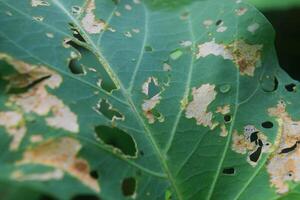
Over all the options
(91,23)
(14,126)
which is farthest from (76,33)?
(14,126)

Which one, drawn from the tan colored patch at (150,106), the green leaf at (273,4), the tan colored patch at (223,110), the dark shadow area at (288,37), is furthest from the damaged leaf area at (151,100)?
the dark shadow area at (288,37)

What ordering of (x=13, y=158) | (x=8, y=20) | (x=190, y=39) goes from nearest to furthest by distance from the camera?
(x=13, y=158), (x=8, y=20), (x=190, y=39)

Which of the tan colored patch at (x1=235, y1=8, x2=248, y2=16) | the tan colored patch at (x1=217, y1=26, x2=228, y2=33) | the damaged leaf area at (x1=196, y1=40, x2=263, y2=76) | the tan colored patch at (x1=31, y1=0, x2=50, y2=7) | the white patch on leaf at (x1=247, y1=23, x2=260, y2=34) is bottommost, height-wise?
the damaged leaf area at (x1=196, y1=40, x2=263, y2=76)

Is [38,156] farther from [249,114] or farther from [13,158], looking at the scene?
[249,114]

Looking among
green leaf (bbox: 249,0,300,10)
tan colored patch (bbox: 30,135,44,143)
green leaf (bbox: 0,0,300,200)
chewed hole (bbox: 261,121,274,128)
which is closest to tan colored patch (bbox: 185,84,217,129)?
green leaf (bbox: 0,0,300,200)

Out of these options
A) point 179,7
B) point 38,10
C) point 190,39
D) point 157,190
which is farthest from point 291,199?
point 38,10

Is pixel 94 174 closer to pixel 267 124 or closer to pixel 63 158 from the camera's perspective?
pixel 63 158

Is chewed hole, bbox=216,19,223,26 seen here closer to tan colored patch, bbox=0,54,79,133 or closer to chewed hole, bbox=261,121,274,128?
chewed hole, bbox=261,121,274,128
